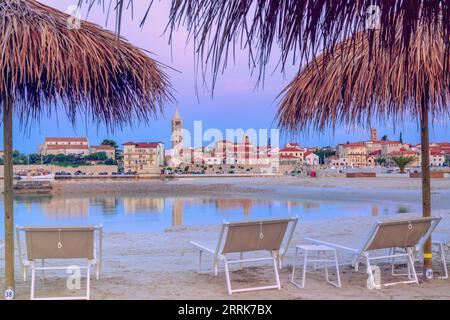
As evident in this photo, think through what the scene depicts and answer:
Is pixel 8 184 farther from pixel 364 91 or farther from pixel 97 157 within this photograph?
pixel 97 157

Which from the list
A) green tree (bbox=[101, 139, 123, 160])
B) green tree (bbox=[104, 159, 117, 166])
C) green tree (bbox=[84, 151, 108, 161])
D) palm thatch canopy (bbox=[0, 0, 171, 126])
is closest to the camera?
palm thatch canopy (bbox=[0, 0, 171, 126])

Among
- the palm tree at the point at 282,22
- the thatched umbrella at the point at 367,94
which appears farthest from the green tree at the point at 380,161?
the palm tree at the point at 282,22

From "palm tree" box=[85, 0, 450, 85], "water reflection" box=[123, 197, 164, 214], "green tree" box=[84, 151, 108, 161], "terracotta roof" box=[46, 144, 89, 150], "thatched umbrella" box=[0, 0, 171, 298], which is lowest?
"water reflection" box=[123, 197, 164, 214]

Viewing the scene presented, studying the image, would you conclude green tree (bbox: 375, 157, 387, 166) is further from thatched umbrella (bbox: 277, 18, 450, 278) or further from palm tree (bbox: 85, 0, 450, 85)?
palm tree (bbox: 85, 0, 450, 85)

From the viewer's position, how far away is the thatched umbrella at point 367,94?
11.3ft

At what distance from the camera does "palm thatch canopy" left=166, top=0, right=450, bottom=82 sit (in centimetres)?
136

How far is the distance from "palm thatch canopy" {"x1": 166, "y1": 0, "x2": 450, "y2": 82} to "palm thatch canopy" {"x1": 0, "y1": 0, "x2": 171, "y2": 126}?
1623 millimetres

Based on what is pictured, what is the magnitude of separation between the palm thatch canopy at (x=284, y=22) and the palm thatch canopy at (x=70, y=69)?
5.32ft

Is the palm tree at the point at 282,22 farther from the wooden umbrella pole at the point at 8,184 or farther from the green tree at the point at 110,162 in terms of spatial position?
the green tree at the point at 110,162

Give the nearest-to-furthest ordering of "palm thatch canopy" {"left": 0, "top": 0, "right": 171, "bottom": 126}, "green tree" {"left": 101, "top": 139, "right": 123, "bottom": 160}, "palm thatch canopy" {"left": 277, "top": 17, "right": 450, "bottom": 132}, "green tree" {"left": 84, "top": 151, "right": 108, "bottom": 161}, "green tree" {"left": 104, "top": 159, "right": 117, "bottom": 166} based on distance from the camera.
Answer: "palm thatch canopy" {"left": 0, "top": 0, "right": 171, "bottom": 126} → "palm thatch canopy" {"left": 277, "top": 17, "right": 450, "bottom": 132} → "green tree" {"left": 84, "top": 151, "right": 108, "bottom": 161} → "green tree" {"left": 104, "top": 159, "right": 117, "bottom": 166} → "green tree" {"left": 101, "top": 139, "right": 123, "bottom": 160}

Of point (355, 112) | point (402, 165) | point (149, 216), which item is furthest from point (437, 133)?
point (402, 165)

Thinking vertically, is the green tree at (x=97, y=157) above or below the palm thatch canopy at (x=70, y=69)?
below

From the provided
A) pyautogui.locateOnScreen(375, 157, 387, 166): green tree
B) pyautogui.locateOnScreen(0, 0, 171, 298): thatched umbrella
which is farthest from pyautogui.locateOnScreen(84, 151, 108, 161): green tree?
pyautogui.locateOnScreen(0, 0, 171, 298): thatched umbrella
